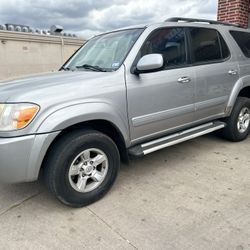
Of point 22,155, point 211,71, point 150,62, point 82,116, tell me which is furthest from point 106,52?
point 22,155

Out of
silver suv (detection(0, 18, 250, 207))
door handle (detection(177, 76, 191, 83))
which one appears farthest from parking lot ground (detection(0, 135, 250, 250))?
door handle (detection(177, 76, 191, 83))

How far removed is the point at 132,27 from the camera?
3.71 m

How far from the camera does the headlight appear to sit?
251 centimetres

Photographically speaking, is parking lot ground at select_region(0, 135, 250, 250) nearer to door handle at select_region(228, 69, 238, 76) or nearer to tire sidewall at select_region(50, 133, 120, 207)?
tire sidewall at select_region(50, 133, 120, 207)

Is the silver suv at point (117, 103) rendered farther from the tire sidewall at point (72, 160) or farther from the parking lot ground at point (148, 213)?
the parking lot ground at point (148, 213)

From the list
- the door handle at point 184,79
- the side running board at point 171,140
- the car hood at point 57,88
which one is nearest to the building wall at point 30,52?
the side running board at point 171,140

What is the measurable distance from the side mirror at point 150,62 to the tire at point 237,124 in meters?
2.07

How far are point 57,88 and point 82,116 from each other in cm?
35

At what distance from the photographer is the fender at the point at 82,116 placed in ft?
8.52

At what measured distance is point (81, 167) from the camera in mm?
2963

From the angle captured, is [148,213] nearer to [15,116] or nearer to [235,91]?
[15,116]

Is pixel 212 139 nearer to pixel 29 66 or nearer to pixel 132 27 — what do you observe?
pixel 132 27

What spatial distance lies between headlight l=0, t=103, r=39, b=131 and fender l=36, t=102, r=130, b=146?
13 cm

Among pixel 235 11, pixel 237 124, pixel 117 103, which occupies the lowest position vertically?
pixel 237 124
